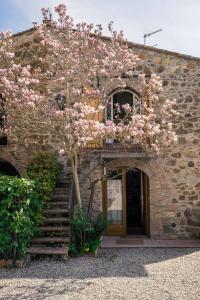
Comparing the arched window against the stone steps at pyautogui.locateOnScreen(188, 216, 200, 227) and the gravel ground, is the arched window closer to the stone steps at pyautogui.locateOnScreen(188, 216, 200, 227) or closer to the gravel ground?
the stone steps at pyautogui.locateOnScreen(188, 216, 200, 227)

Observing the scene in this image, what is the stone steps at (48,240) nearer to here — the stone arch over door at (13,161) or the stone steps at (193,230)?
the stone arch over door at (13,161)

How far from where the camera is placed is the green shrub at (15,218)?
8.72 m

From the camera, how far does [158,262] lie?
918cm

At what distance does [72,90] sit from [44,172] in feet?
8.70

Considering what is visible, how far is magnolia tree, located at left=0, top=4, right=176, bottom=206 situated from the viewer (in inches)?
364

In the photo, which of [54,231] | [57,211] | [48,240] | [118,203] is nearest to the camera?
[48,240]

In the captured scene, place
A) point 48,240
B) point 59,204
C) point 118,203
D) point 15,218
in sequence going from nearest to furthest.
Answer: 1. point 15,218
2. point 48,240
3. point 59,204
4. point 118,203

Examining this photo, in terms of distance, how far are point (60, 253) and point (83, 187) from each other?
11.3ft

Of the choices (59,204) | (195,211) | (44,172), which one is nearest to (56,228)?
(59,204)

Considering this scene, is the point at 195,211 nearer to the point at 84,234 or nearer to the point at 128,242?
the point at 128,242

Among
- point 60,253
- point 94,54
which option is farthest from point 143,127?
point 60,253

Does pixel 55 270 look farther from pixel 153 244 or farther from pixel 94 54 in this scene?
pixel 94 54

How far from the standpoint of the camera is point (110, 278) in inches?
306

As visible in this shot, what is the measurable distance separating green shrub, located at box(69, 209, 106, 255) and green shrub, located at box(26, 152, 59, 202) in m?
1.09
